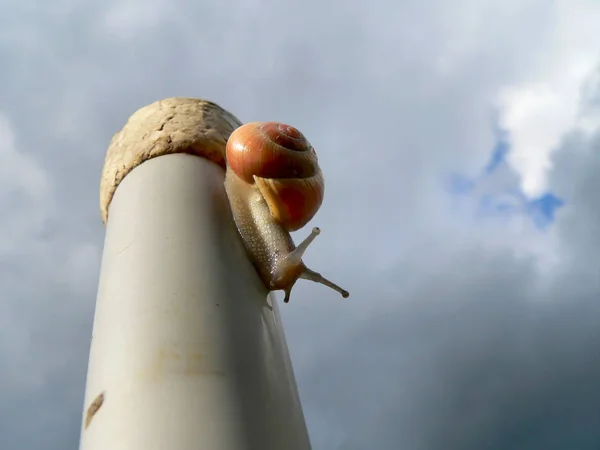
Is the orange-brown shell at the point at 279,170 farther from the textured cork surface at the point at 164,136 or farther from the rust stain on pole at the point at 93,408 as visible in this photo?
the rust stain on pole at the point at 93,408

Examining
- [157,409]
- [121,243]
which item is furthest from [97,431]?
[121,243]

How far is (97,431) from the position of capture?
2.15m

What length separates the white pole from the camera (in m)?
2.10

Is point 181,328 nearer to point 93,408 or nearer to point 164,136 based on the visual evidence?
point 93,408

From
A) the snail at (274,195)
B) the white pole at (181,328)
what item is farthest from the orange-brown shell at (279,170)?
the white pole at (181,328)

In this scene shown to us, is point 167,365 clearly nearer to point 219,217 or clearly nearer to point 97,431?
point 97,431

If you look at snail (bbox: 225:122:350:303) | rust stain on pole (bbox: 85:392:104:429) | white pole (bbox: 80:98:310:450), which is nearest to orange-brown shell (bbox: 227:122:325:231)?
Result: snail (bbox: 225:122:350:303)

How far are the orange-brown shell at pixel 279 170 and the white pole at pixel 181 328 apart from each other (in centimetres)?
25

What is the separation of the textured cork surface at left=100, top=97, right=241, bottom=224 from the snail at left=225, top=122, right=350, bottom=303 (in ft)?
0.97

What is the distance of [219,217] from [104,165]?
1.31 meters

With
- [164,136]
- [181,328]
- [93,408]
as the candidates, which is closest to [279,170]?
[164,136]

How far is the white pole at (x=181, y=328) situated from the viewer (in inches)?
82.8

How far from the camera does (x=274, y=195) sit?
3.21 metres

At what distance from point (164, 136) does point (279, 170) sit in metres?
0.85
